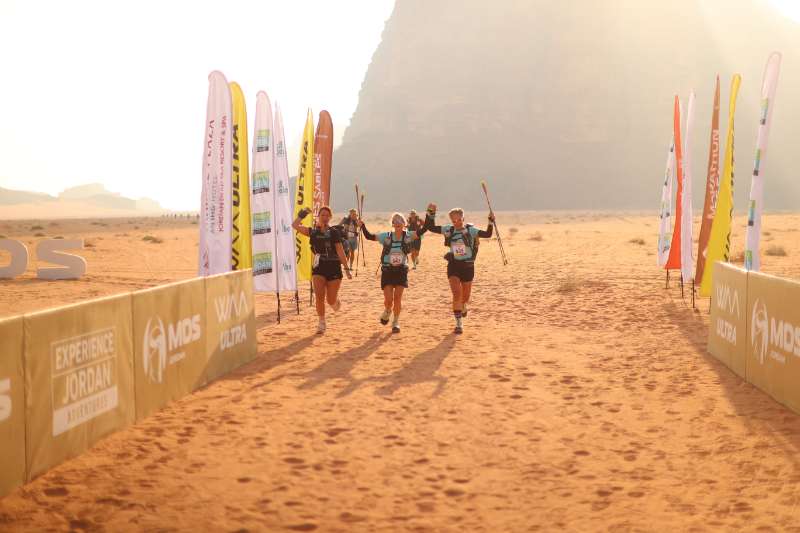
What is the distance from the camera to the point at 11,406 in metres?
5.51

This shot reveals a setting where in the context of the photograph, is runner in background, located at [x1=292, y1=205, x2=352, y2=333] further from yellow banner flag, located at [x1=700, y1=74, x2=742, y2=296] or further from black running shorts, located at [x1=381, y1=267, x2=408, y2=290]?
yellow banner flag, located at [x1=700, y1=74, x2=742, y2=296]

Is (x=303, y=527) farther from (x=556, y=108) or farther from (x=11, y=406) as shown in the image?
(x=556, y=108)

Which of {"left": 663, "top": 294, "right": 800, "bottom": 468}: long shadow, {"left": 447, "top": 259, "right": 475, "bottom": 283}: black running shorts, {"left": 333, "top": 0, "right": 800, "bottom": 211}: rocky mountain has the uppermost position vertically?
{"left": 333, "top": 0, "right": 800, "bottom": 211}: rocky mountain

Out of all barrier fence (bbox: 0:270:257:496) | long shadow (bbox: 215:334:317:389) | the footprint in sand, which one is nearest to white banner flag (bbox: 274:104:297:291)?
long shadow (bbox: 215:334:317:389)

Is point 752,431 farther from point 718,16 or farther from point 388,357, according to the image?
point 718,16

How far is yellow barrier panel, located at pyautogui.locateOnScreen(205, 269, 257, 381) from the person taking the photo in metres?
9.52

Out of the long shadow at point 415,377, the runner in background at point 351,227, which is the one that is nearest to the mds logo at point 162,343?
the long shadow at point 415,377

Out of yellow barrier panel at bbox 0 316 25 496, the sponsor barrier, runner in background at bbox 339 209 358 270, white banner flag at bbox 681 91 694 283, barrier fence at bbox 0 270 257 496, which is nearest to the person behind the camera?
yellow barrier panel at bbox 0 316 25 496

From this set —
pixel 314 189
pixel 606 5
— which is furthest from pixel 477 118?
pixel 314 189

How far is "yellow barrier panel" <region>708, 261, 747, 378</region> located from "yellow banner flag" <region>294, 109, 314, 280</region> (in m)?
8.63

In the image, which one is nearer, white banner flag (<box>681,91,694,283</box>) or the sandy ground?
the sandy ground

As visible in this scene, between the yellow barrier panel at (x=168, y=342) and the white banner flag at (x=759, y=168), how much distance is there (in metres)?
8.65

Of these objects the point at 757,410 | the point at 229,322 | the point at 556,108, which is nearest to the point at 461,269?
the point at 229,322

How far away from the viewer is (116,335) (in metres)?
7.07
